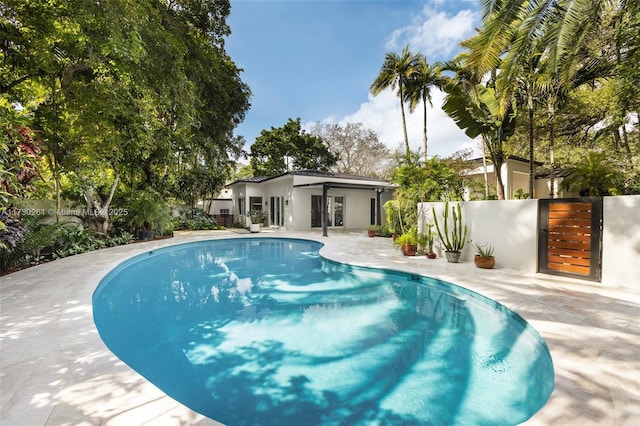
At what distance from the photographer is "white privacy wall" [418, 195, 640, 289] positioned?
5371 mm

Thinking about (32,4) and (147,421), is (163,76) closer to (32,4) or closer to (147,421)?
(32,4)

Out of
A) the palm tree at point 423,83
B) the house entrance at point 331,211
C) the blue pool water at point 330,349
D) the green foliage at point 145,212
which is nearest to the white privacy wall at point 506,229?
the blue pool water at point 330,349

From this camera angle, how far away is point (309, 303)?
597 cm

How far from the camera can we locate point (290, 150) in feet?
97.1

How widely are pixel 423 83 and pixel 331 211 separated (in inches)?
396

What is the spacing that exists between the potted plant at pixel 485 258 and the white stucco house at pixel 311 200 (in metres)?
8.71

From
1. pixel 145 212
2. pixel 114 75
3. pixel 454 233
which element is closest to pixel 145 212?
pixel 145 212

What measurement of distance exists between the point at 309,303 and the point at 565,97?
11.6 meters

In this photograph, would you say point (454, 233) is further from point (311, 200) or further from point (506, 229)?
point (311, 200)

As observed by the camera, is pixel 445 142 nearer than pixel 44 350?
No

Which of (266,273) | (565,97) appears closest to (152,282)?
(266,273)

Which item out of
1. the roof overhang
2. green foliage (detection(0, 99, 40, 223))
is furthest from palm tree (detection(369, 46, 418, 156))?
green foliage (detection(0, 99, 40, 223))

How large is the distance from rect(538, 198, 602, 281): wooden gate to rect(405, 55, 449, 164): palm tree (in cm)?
1111

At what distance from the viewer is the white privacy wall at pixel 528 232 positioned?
537cm
